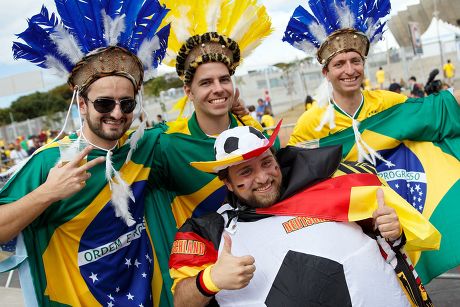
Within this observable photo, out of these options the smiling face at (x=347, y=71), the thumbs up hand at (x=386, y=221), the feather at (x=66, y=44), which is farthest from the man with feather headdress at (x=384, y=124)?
the feather at (x=66, y=44)

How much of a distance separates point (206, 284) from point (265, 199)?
494mm

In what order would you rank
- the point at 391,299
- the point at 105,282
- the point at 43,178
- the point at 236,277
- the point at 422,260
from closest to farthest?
the point at 236,277 < the point at 391,299 < the point at 43,178 < the point at 105,282 < the point at 422,260

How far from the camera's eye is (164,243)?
3066 mm

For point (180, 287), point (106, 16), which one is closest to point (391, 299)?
point (180, 287)

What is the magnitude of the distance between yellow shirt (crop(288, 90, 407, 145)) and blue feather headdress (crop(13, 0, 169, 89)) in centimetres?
146

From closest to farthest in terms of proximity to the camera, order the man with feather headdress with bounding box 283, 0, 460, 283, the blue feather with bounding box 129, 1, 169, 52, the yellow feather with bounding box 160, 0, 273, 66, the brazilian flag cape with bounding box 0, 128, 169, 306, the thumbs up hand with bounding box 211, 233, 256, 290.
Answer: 1. the thumbs up hand with bounding box 211, 233, 256, 290
2. the brazilian flag cape with bounding box 0, 128, 169, 306
3. the blue feather with bounding box 129, 1, 169, 52
4. the yellow feather with bounding box 160, 0, 273, 66
5. the man with feather headdress with bounding box 283, 0, 460, 283

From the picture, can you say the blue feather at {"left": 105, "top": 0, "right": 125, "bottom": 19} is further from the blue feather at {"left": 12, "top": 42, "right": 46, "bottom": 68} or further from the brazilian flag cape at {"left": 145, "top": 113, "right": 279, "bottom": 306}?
the brazilian flag cape at {"left": 145, "top": 113, "right": 279, "bottom": 306}

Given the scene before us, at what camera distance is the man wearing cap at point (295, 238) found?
2.06 m

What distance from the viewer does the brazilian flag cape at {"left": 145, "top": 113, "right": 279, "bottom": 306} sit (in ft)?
10.0

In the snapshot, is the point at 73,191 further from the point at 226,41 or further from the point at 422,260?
the point at 422,260

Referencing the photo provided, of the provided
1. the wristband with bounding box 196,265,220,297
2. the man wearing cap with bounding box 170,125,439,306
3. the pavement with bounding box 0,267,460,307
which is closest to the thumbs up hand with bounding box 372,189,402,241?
the man wearing cap with bounding box 170,125,439,306

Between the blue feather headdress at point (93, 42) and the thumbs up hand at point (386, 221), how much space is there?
4.48ft

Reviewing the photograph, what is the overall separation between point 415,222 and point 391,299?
15.0 inches

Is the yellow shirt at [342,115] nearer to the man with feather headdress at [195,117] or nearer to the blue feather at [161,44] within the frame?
the man with feather headdress at [195,117]
